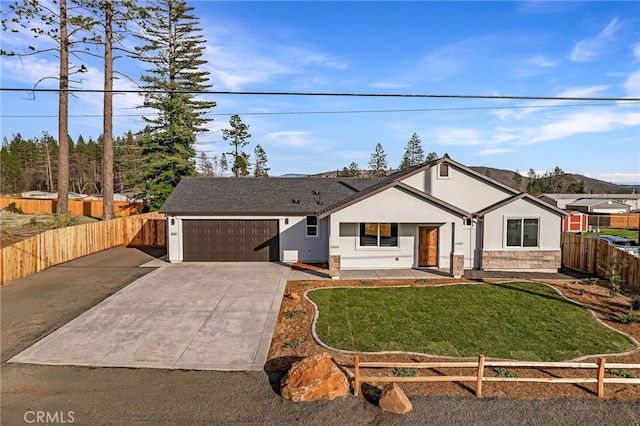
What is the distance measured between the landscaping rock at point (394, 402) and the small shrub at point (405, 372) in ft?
3.17

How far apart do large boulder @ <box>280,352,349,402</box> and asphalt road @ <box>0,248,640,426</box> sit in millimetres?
151

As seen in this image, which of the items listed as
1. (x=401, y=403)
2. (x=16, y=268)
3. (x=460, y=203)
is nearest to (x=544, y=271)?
(x=460, y=203)

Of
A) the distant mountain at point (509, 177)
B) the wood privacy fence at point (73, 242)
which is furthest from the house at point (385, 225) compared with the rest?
the wood privacy fence at point (73, 242)

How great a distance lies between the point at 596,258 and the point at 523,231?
10.4 ft

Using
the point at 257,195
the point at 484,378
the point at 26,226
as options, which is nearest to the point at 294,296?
the point at 484,378

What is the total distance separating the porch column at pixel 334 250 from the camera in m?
15.5

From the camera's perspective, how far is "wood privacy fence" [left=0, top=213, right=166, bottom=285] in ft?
49.0

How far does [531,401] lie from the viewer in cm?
697

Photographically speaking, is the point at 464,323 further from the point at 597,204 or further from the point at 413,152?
the point at 413,152

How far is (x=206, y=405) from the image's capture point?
6770 mm

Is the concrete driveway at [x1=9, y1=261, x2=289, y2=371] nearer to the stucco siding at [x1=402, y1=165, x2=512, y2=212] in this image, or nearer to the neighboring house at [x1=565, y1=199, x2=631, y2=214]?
the stucco siding at [x1=402, y1=165, x2=512, y2=212]

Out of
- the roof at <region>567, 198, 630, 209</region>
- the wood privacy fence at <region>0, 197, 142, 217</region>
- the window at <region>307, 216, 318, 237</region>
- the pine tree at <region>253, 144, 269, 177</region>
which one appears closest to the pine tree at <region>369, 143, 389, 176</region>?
the pine tree at <region>253, 144, 269, 177</region>

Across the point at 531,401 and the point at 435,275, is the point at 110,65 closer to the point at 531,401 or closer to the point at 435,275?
the point at 435,275

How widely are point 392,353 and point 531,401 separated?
2937 millimetres
